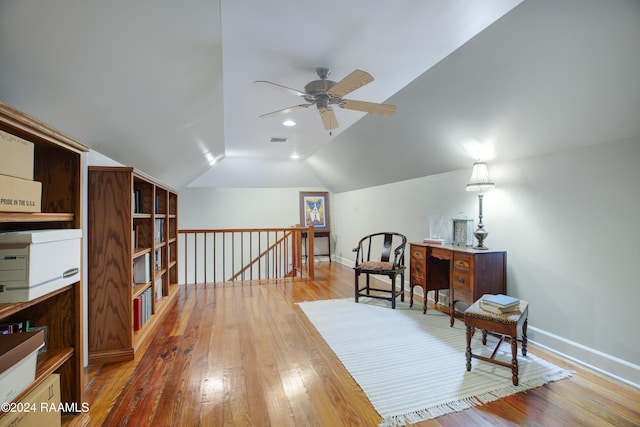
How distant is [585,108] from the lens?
Answer: 6.48 ft

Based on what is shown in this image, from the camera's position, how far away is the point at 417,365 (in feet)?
7.31

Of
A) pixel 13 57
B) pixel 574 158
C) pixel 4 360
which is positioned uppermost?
pixel 13 57

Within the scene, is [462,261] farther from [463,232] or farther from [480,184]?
[480,184]

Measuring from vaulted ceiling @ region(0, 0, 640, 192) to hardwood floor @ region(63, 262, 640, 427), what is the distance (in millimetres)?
1717

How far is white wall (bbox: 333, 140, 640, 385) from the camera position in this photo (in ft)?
6.61

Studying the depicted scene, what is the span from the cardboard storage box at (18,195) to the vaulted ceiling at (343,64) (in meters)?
0.58

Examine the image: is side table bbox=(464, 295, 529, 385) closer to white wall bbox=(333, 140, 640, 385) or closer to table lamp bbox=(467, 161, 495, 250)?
white wall bbox=(333, 140, 640, 385)

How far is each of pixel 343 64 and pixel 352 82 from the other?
1.55ft

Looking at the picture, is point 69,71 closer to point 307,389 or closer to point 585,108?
point 307,389

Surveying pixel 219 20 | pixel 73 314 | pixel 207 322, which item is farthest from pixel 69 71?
pixel 207 322

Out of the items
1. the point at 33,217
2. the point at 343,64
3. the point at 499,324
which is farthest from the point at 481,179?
the point at 33,217

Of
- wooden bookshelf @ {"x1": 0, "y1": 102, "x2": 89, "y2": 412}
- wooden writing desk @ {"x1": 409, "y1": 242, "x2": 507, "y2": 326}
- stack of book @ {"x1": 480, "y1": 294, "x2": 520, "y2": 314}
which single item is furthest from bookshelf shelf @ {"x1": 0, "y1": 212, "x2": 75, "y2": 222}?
wooden writing desk @ {"x1": 409, "y1": 242, "x2": 507, "y2": 326}

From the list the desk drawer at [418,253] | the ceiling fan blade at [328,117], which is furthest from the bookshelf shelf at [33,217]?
the desk drawer at [418,253]

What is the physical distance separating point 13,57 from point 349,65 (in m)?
1.97
